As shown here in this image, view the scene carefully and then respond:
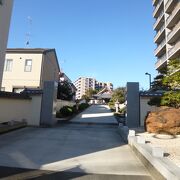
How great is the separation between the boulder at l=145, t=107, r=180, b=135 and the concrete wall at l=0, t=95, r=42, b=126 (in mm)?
8049

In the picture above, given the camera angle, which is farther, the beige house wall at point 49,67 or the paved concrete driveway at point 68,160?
the beige house wall at point 49,67

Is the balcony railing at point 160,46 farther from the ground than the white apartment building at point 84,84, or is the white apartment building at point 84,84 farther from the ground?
the white apartment building at point 84,84

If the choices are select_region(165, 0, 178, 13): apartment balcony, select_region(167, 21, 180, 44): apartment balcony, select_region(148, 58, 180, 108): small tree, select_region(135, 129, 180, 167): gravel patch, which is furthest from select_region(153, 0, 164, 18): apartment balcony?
select_region(135, 129, 180, 167): gravel patch

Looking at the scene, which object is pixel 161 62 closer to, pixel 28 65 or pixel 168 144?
pixel 28 65

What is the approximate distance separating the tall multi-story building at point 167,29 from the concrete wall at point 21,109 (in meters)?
19.3

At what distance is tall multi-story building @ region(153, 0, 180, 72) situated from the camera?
112 ft

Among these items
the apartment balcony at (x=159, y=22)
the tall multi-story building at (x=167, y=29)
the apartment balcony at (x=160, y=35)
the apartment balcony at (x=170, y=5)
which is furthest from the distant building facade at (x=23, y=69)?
the apartment balcony at (x=159, y=22)

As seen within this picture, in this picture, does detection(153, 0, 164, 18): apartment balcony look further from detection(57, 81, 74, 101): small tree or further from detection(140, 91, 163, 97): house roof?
detection(140, 91, 163, 97): house roof

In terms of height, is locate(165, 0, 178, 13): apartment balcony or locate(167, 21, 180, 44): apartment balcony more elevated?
locate(165, 0, 178, 13): apartment balcony

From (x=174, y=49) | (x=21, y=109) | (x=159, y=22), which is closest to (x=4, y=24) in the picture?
(x=21, y=109)

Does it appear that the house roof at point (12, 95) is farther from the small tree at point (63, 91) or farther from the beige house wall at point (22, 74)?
the small tree at point (63, 91)

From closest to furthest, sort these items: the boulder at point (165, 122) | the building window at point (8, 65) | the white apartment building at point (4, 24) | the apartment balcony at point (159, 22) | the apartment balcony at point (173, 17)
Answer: the boulder at point (165, 122) < the white apartment building at point (4, 24) < the building window at point (8, 65) < the apartment balcony at point (173, 17) < the apartment balcony at point (159, 22)

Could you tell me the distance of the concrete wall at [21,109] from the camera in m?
14.3

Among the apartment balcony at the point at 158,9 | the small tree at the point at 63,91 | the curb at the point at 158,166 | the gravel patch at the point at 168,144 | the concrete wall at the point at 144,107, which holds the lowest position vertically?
the curb at the point at 158,166
